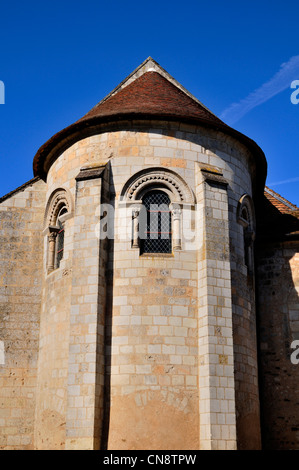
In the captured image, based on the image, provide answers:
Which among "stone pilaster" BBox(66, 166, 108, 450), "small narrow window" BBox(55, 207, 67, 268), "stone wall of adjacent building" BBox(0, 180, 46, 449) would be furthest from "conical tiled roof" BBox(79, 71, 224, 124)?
"stone wall of adjacent building" BBox(0, 180, 46, 449)

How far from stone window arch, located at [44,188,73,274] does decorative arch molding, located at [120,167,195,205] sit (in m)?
1.97

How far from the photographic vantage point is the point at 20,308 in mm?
16125

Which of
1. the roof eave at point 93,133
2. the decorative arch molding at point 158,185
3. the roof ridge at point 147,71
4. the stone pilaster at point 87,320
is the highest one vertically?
the roof ridge at point 147,71

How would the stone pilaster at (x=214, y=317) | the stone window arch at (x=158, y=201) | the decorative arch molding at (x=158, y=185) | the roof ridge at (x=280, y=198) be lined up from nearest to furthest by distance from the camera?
the stone pilaster at (x=214, y=317)
the stone window arch at (x=158, y=201)
the decorative arch molding at (x=158, y=185)
the roof ridge at (x=280, y=198)

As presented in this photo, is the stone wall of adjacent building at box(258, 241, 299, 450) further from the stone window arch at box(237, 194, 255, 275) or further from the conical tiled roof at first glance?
the conical tiled roof

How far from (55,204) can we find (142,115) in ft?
11.9

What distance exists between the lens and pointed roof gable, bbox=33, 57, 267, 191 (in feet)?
48.3

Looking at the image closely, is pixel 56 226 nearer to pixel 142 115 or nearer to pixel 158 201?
pixel 158 201

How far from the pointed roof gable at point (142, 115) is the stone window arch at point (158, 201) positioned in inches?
61.4

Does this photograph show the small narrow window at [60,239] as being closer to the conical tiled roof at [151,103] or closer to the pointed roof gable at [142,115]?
the pointed roof gable at [142,115]

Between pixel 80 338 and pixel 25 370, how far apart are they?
3322 mm

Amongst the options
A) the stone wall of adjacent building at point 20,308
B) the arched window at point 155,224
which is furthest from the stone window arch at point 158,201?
the stone wall of adjacent building at point 20,308

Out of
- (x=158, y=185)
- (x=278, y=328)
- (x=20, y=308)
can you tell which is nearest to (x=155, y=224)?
(x=158, y=185)

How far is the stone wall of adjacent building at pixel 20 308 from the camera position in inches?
594
